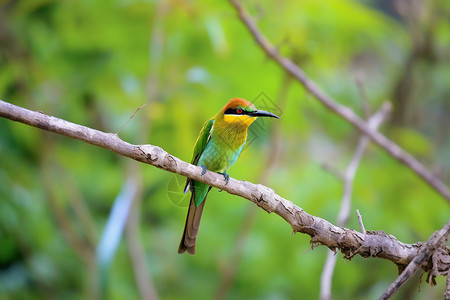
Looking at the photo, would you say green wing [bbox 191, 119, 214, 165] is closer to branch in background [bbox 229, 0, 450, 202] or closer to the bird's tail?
the bird's tail

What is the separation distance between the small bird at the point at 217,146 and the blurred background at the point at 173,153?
66cm

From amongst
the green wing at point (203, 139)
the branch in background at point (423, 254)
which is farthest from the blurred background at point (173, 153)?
the branch in background at point (423, 254)

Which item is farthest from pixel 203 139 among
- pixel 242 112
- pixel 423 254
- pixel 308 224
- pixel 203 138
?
pixel 423 254

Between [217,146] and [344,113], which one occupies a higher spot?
[344,113]

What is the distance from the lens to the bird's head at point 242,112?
1.56 m

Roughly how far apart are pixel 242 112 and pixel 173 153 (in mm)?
1231

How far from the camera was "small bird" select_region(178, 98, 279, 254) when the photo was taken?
1.60 meters

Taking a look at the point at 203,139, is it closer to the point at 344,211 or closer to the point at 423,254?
the point at 344,211

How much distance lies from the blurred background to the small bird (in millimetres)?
657

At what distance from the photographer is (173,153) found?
276 centimetres

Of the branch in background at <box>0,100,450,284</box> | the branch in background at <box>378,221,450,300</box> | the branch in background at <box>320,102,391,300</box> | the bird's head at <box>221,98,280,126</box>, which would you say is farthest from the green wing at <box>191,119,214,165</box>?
the branch in background at <box>378,221,450,300</box>

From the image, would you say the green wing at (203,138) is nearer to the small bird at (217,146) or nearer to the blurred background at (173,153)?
the small bird at (217,146)

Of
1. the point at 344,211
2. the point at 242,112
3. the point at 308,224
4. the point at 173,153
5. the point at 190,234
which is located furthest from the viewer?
the point at 173,153

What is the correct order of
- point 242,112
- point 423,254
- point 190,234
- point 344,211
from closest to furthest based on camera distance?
point 423,254, point 242,112, point 190,234, point 344,211
